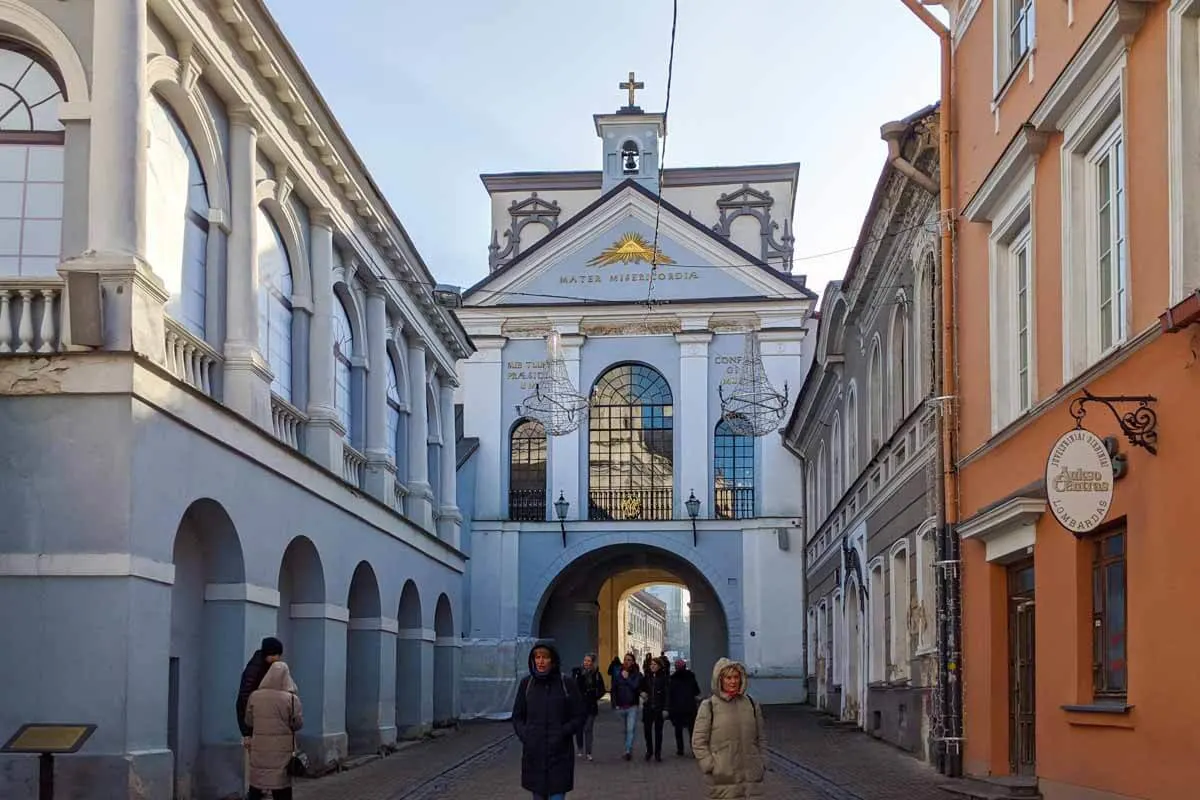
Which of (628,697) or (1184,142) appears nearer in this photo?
(1184,142)

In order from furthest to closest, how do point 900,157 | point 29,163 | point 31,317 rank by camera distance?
1. point 900,157
2. point 29,163
3. point 31,317

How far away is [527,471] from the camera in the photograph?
41.5 meters

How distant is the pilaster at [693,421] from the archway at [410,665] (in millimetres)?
13535

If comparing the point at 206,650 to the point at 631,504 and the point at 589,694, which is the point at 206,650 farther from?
the point at 631,504

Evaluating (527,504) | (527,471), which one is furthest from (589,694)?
(527,471)

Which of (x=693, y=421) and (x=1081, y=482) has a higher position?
(x=693, y=421)

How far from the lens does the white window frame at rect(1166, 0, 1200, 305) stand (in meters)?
10.1

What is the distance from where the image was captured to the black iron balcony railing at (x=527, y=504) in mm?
41094

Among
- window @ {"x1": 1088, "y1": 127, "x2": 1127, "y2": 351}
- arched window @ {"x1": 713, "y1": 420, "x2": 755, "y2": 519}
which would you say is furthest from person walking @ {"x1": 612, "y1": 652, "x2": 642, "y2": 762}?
arched window @ {"x1": 713, "y1": 420, "x2": 755, "y2": 519}

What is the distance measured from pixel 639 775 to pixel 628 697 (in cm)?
227

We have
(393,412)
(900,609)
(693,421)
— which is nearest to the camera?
(900,609)

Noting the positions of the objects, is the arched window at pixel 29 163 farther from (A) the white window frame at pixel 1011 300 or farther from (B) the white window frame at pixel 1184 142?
(B) the white window frame at pixel 1184 142

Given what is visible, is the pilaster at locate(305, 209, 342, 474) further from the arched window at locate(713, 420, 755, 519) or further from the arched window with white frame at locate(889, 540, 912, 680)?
the arched window at locate(713, 420, 755, 519)

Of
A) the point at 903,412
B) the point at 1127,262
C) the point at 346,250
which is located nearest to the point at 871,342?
the point at 903,412
